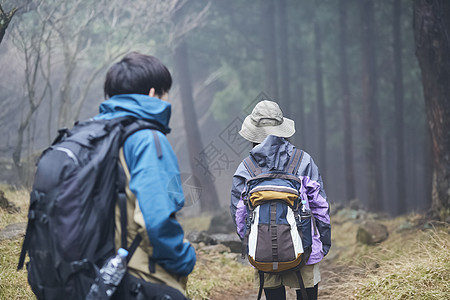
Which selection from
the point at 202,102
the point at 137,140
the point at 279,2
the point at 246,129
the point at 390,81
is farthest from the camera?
the point at 202,102

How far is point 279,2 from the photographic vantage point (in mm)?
18062

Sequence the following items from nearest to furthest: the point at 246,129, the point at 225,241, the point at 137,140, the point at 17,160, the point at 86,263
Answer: the point at 86,263
the point at 137,140
the point at 246,129
the point at 225,241
the point at 17,160

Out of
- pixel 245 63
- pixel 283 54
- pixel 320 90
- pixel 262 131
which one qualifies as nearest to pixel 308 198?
pixel 262 131

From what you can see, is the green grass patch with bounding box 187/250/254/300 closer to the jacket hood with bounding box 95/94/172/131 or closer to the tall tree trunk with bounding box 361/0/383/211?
the jacket hood with bounding box 95/94/172/131

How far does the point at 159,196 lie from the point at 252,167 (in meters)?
1.55

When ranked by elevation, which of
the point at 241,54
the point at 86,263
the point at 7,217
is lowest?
the point at 7,217

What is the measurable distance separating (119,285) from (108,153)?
0.61 meters

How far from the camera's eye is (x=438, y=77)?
30.0ft

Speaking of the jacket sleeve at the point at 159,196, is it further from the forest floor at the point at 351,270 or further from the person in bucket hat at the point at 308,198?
the forest floor at the point at 351,270

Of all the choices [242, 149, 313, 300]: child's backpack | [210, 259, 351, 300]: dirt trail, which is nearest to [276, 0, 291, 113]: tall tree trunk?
[210, 259, 351, 300]: dirt trail

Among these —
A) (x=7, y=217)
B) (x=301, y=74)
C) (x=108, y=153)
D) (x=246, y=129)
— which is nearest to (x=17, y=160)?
(x=7, y=217)

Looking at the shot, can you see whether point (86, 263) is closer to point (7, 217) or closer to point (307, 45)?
point (7, 217)

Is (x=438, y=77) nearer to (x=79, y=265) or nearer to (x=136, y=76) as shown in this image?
(x=136, y=76)

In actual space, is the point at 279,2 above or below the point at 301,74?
above
